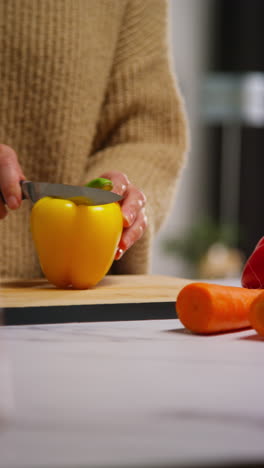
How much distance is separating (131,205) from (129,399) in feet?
2.24

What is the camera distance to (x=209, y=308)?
2.13ft

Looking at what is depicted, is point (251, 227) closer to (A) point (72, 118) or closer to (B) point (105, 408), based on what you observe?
(A) point (72, 118)

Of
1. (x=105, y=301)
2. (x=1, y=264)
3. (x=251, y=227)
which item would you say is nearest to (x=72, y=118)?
(x=1, y=264)

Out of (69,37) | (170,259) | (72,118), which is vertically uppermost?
(69,37)

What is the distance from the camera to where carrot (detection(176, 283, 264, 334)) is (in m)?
0.65

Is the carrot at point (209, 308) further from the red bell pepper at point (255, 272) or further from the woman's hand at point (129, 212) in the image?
the woman's hand at point (129, 212)

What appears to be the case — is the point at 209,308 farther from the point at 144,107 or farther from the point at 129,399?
the point at 144,107

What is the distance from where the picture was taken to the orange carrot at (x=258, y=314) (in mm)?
637

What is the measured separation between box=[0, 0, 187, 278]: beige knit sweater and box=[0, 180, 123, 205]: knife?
0.87 feet

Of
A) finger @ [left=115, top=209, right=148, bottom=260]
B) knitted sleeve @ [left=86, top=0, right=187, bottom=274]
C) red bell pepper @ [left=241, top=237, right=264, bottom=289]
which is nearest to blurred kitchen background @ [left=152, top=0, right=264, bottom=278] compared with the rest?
knitted sleeve @ [left=86, top=0, right=187, bottom=274]

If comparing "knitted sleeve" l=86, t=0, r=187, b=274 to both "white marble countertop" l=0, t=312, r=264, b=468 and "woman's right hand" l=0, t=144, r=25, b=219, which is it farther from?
"white marble countertop" l=0, t=312, r=264, b=468

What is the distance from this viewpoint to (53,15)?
4.52 feet

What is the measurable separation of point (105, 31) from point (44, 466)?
50.1 inches

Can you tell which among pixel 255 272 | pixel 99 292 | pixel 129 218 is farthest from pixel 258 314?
pixel 129 218
